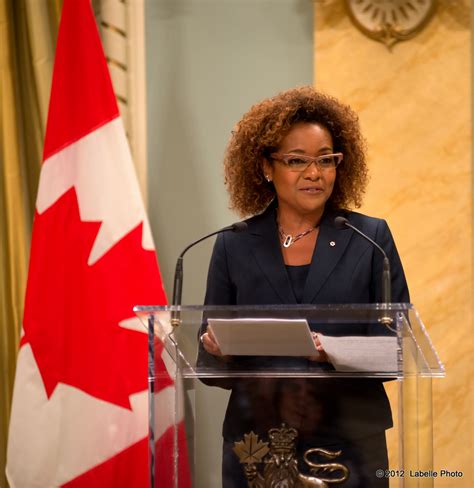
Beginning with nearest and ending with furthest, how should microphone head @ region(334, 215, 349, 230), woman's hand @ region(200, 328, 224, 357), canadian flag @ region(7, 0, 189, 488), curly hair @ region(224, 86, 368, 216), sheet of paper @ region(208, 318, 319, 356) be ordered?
sheet of paper @ region(208, 318, 319, 356), woman's hand @ region(200, 328, 224, 357), microphone head @ region(334, 215, 349, 230), curly hair @ region(224, 86, 368, 216), canadian flag @ region(7, 0, 189, 488)

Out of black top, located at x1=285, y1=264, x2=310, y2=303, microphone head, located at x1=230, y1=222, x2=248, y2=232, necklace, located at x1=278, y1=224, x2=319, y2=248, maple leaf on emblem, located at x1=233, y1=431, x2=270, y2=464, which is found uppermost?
microphone head, located at x1=230, y1=222, x2=248, y2=232

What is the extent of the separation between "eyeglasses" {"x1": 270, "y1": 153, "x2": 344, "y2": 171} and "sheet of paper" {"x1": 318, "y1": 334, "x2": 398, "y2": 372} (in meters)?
0.86

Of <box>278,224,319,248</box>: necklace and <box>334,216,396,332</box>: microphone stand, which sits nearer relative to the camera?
<box>334,216,396,332</box>: microphone stand

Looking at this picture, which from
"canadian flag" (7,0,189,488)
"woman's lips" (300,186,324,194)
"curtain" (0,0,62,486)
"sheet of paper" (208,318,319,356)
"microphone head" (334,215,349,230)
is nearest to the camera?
"sheet of paper" (208,318,319,356)

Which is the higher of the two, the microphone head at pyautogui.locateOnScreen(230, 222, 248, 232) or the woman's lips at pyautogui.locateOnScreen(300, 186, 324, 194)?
the woman's lips at pyautogui.locateOnScreen(300, 186, 324, 194)

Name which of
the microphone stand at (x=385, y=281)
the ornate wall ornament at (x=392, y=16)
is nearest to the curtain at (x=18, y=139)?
the ornate wall ornament at (x=392, y=16)

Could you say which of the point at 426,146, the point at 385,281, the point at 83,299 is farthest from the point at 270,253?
the point at 426,146

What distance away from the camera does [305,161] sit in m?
2.69

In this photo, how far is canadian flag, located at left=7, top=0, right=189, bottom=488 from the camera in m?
3.46

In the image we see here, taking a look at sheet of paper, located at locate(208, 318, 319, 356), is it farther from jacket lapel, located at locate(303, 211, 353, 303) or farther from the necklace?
the necklace

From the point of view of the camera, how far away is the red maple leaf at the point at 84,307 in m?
3.48

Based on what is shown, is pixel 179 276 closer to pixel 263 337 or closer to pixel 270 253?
pixel 270 253

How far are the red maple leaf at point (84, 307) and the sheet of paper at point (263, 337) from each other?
1581mm

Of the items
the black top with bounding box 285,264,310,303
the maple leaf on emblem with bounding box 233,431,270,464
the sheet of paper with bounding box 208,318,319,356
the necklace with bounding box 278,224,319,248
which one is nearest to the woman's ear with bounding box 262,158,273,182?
the necklace with bounding box 278,224,319,248
